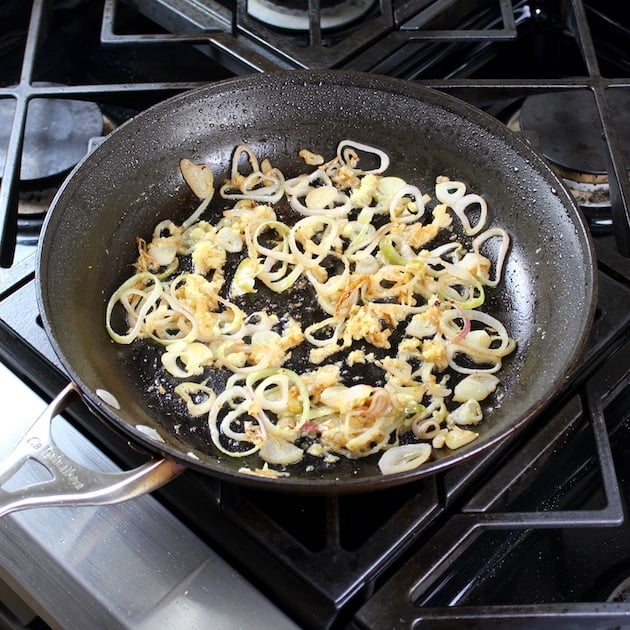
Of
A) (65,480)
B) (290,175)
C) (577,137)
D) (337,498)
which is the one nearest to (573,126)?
(577,137)

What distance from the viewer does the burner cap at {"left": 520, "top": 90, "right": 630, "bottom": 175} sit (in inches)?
55.3

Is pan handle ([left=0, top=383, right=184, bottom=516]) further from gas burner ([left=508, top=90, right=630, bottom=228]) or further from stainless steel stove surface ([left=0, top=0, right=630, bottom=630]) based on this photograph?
gas burner ([left=508, top=90, right=630, bottom=228])

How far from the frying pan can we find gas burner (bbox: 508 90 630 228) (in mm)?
152

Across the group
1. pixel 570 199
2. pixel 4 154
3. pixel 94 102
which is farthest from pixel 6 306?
pixel 570 199

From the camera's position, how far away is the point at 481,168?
4.41 feet

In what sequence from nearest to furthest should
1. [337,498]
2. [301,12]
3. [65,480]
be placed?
[65,480]
[337,498]
[301,12]

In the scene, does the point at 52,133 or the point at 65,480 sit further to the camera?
the point at 52,133

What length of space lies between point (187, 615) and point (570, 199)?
79 cm

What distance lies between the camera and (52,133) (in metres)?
1.43

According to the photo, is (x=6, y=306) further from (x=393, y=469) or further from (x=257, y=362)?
(x=393, y=469)

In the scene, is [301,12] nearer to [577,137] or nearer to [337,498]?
[577,137]

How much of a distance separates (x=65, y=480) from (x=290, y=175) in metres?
0.74

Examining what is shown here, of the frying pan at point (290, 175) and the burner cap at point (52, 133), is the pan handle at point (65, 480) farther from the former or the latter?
the burner cap at point (52, 133)

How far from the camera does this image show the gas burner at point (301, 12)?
5.20ft
